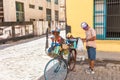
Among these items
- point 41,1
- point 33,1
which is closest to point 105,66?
point 33,1

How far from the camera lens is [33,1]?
31266 millimetres

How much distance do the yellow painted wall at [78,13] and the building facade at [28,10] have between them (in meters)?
15.3

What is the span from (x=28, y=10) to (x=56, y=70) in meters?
24.0

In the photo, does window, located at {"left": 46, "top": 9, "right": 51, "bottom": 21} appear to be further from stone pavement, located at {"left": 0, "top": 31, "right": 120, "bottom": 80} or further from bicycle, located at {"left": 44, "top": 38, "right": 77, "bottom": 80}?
bicycle, located at {"left": 44, "top": 38, "right": 77, "bottom": 80}

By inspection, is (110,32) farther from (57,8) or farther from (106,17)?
(57,8)

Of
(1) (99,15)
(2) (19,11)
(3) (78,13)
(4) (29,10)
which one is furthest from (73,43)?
(4) (29,10)

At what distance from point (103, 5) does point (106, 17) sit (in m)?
0.51

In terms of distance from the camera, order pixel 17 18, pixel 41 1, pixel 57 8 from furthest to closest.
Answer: pixel 57 8, pixel 41 1, pixel 17 18

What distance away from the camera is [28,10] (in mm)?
29250

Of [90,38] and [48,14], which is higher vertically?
[48,14]

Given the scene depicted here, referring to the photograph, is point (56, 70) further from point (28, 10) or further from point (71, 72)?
point (28, 10)

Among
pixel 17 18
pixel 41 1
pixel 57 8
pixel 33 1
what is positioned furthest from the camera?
pixel 57 8

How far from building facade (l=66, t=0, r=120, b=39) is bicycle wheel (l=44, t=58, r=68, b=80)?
11.5 ft

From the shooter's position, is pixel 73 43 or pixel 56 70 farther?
pixel 73 43
